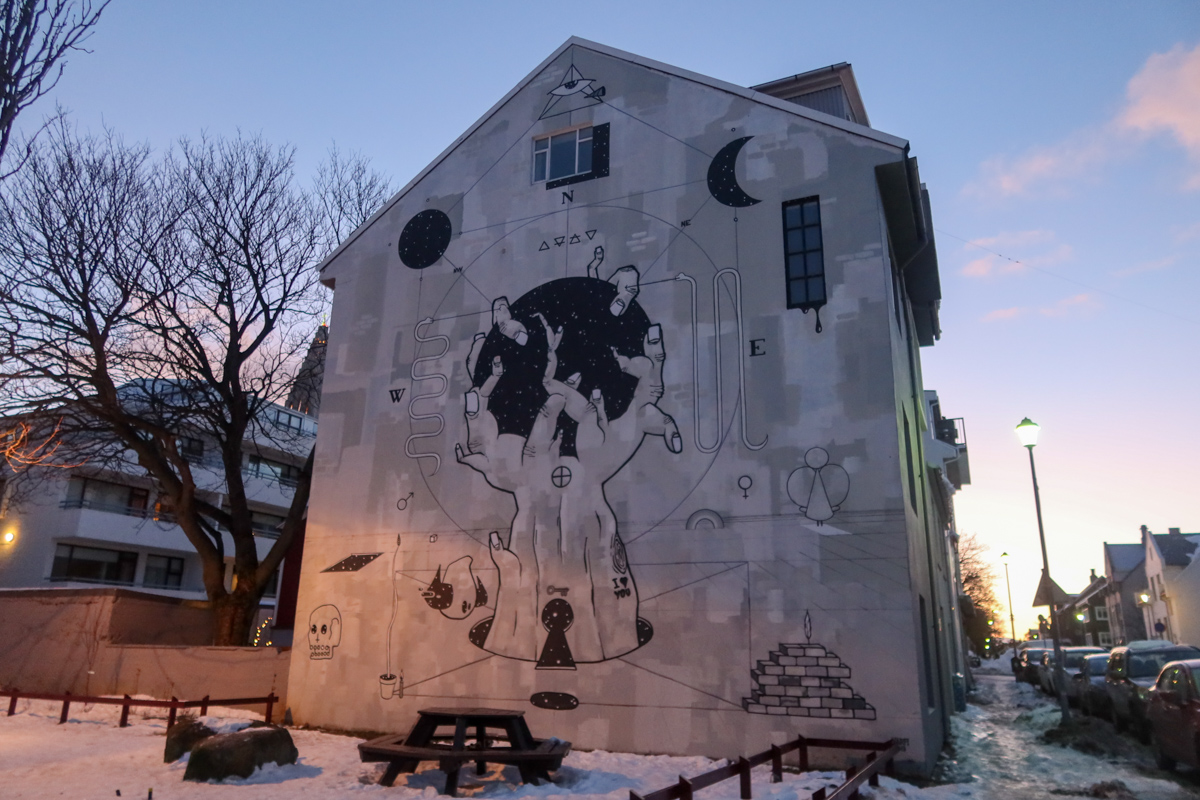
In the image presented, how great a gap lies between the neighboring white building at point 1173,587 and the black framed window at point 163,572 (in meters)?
49.5

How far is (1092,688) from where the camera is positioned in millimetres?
19859

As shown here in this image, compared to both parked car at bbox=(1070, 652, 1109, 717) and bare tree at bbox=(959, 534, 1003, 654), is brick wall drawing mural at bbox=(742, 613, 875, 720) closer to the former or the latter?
parked car at bbox=(1070, 652, 1109, 717)

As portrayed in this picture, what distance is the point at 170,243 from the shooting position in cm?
2016

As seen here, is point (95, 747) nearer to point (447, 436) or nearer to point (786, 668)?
point (447, 436)

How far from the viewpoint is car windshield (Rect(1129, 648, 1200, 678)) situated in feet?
55.3

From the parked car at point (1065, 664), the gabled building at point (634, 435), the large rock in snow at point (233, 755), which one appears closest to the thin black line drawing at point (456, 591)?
the gabled building at point (634, 435)

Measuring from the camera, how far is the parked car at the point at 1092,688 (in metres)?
19.1

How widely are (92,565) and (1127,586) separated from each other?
238ft

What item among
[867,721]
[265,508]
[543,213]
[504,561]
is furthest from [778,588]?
[265,508]

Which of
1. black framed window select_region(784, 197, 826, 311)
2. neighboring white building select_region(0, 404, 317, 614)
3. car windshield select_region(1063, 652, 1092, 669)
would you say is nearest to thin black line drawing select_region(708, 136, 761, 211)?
black framed window select_region(784, 197, 826, 311)

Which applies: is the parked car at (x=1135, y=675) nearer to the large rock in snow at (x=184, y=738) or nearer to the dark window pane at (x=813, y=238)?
the dark window pane at (x=813, y=238)

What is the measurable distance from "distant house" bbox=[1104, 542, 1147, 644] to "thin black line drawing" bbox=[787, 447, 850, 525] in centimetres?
6515

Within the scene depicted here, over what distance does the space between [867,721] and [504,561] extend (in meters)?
6.60

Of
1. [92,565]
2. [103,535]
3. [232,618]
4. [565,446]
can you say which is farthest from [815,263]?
[92,565]
